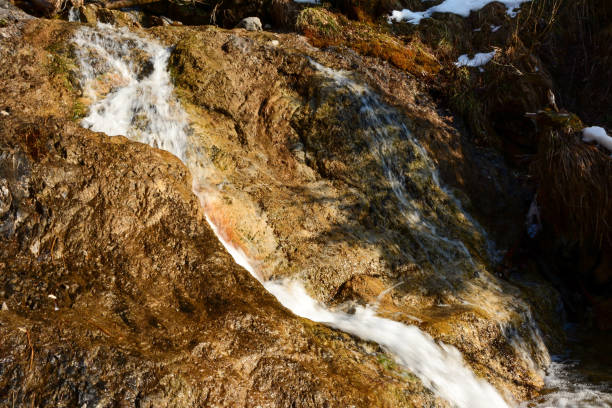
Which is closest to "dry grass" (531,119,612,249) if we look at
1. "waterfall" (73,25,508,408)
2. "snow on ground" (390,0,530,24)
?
"waterfall" (73,25,508,408)

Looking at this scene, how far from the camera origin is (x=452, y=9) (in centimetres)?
1115

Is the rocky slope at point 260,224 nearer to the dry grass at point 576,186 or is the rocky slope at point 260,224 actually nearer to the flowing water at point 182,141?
the flowing water at point 182,141

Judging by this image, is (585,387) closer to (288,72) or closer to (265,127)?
(265,127)

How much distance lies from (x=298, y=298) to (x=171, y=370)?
1.91 m

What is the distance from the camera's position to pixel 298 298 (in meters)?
4.23

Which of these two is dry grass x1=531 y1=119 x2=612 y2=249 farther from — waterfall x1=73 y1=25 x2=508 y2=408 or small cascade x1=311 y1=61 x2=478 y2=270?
waterfall x1=73 y1=25 x2=508 y2=408

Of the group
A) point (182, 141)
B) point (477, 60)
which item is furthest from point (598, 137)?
point (182, 141)

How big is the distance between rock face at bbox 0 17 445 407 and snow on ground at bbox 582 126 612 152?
4720mm

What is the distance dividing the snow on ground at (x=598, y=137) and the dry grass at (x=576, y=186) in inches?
3.6

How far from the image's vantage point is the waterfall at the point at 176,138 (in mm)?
3658

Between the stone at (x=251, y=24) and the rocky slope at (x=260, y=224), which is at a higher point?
the stone at (x=251, y=24)

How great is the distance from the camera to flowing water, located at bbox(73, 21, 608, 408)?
3668mm

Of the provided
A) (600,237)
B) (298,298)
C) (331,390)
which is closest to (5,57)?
(298,298)

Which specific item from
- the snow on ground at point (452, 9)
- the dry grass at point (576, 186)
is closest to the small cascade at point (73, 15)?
the snow on ground at point (452, 9)
